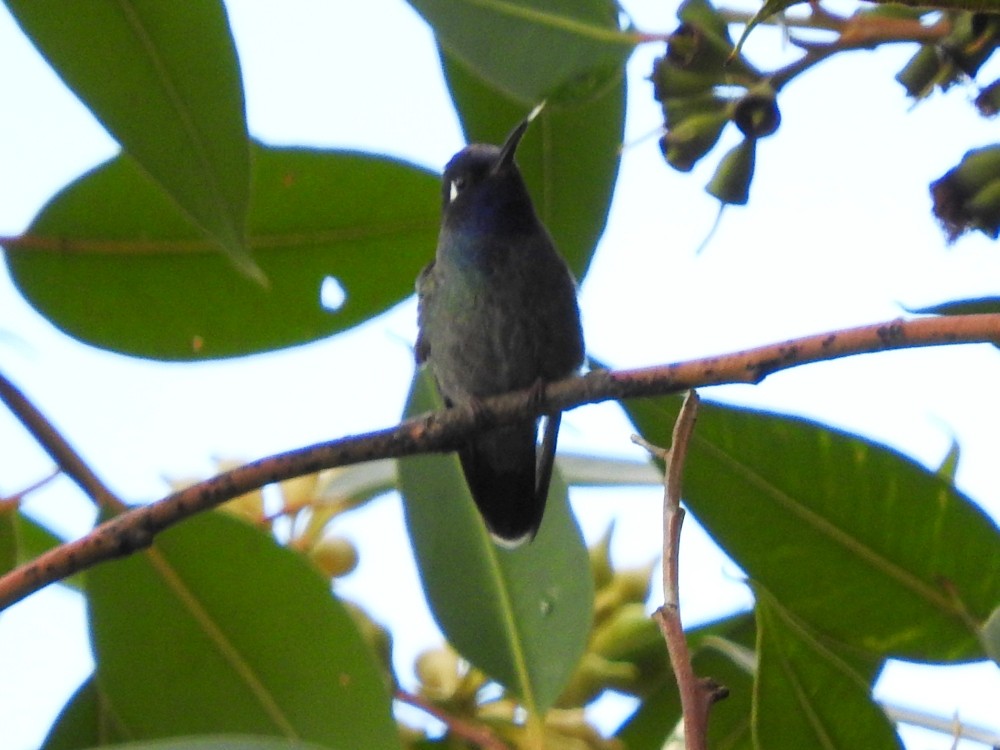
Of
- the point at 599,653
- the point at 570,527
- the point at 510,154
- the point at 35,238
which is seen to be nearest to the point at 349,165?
the point at 510,154

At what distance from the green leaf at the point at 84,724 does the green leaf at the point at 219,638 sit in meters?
0.07

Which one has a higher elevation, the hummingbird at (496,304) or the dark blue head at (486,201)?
the dark blue head at (486,201)

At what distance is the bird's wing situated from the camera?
249cm

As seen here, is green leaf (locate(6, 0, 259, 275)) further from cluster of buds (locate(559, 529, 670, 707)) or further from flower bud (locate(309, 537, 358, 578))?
cluster of buds (locate(559, 529, 670, 707))

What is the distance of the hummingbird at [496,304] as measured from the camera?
94.4 inches

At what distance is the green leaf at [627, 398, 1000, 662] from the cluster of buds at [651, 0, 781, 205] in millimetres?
328

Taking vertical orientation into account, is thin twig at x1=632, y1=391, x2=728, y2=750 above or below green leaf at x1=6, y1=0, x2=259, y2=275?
below

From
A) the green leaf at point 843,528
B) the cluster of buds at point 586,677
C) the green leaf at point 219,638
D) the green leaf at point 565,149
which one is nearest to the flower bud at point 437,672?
the cluster of buds at point 586,677

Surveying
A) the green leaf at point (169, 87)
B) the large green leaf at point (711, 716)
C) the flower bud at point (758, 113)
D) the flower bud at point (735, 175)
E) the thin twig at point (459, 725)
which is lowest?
the thin twig at point (459, 725)

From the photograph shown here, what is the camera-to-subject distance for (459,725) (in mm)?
1640

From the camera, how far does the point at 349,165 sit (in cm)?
214

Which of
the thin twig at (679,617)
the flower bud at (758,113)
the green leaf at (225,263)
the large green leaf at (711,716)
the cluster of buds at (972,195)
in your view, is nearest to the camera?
the thin twig at (679,617)

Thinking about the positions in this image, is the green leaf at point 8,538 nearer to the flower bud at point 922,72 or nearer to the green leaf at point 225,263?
the green leaf at point 225,263

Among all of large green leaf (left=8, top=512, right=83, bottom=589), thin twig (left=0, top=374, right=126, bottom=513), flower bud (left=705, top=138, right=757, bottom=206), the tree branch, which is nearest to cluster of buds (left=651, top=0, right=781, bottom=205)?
flower bud (left=705, top=138, right=757, bottom=206)
